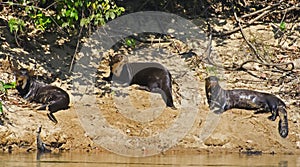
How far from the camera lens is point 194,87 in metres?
9.17

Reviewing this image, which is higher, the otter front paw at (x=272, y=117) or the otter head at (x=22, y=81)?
the otter head at (x=22, y=81)

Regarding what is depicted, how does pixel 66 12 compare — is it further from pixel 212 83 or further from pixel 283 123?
pixel 283 123

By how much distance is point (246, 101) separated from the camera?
28.3ft

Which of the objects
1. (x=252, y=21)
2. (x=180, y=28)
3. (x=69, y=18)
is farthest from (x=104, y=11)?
(x=252, y=21)

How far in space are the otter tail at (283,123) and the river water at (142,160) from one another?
53cm

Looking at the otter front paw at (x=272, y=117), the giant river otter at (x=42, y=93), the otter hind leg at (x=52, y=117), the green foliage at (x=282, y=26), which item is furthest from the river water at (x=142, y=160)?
the green foliage at (x=282, y=26)

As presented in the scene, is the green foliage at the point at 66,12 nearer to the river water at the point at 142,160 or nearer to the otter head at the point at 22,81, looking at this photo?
the otter head at the point at 22,81

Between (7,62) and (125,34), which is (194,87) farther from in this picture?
(7,62)

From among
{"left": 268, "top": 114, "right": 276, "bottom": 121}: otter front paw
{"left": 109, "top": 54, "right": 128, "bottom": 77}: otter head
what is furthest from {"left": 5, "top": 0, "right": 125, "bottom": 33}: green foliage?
{"left": 268, "top": 114, "right": 276, "bottom": 121}: otter front paw

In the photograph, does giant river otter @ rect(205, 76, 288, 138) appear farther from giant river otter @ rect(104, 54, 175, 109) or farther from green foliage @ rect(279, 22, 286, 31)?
green foliage @ rect(279, 22, 286, 31)

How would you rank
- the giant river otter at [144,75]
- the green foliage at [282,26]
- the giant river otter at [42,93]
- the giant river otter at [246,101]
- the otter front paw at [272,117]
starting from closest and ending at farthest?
the giant river otter at [42,93]
the otter front paw at [272,117]
the giant river otter at [246,101]
the giant river otter at [144,75]
the green foliage at [282,26]

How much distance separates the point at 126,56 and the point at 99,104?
41.8 inches

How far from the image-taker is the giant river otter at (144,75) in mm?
8742

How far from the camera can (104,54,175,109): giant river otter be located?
8742 mm
